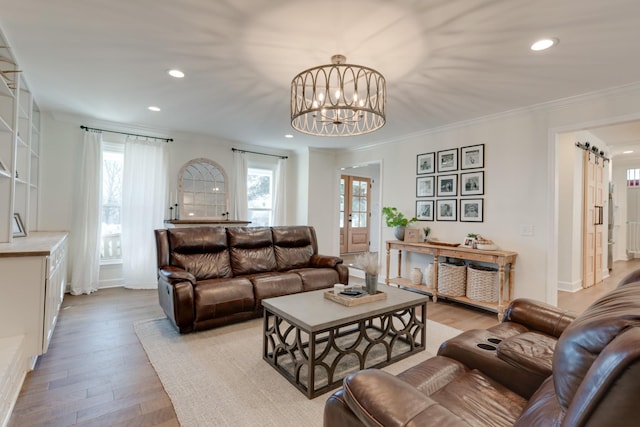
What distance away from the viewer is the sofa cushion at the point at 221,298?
9.80ft

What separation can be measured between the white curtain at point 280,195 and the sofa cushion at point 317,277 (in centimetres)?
225

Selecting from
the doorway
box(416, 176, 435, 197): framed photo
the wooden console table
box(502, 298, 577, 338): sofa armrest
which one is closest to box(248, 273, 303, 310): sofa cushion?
the wooden console table

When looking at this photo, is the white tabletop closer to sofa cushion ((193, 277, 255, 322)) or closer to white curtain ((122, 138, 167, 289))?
sofa cushion ((193, 277, 255, 322))

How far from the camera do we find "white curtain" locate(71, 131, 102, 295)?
434cm

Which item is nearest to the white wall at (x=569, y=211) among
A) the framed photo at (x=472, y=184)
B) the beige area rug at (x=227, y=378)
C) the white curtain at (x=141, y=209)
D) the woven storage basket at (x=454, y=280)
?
the framed photo at (x=472, y=184)

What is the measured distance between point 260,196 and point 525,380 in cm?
536

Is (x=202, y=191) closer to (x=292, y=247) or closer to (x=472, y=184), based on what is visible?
(x=292, y=247)

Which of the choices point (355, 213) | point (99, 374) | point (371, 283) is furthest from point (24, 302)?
point (355, 213)

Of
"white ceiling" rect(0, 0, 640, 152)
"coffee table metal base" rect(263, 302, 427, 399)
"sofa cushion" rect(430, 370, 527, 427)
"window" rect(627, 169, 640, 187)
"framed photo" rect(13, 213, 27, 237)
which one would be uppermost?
"white ceiling" rect(0, 0, 640, 152)

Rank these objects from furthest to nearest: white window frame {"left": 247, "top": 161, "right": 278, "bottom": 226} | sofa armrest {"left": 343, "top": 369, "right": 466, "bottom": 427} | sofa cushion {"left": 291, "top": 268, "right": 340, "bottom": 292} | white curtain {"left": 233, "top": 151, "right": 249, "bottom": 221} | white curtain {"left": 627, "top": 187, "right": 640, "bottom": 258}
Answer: white curtain {"left": 627, "top": 187, "right": 640, "bottom": 258}, white window frame {"left": 247, "top": 161, "right": 278, "bottom": 226}, white curtain {"left": 233, "top": 151, "right": 249, "bottom": 221}, sofa cushion {"left": 291, "top": 268, "right": 340, "bottom": 292}, sofa armrest {"left": 343, "top": 369, "right": 466, "bottom": 427}

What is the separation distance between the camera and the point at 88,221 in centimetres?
440

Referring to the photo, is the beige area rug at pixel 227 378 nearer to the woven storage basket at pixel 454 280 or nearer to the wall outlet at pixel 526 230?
the woven storage basket at pixel 454 280

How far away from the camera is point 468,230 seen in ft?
13.9

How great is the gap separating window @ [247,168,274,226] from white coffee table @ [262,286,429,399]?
3524 millimetres
